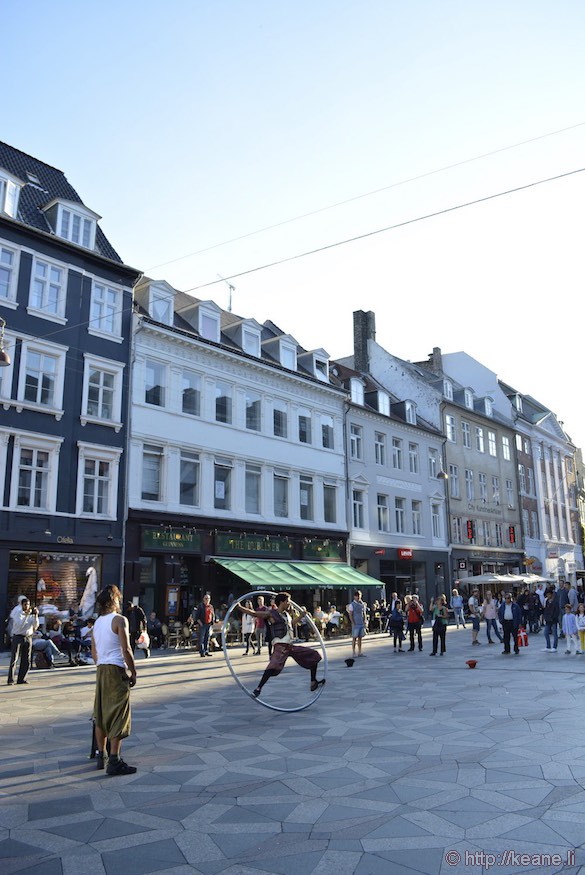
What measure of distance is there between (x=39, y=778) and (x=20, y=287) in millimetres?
20349

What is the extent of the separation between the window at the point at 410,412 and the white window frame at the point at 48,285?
2410 cm

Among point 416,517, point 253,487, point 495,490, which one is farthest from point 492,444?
point 253,487

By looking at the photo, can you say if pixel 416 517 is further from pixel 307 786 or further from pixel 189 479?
pixel 307 786

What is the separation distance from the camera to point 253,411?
109 feet

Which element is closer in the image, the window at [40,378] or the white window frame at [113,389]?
the window at [40,378]

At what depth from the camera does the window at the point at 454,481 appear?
47572 mm

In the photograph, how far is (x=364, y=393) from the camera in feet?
139

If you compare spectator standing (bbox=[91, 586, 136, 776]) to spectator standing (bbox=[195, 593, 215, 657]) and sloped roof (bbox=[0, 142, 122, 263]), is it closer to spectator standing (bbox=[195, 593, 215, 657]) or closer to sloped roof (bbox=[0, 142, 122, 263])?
spectator standing (bbox=[195, 593, 215, 657])

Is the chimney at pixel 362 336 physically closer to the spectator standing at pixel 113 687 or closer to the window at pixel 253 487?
the window at pixel 253 487

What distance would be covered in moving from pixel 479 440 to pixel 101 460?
108 feet

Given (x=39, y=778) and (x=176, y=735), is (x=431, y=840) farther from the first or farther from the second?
(x=176, y=735)

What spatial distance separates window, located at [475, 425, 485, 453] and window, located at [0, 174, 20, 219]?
1404 inches

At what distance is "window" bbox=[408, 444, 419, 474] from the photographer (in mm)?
43909

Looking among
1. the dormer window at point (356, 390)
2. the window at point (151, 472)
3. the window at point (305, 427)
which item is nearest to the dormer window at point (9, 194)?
the window at point (151, 472)
